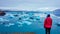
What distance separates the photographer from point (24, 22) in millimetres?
2189

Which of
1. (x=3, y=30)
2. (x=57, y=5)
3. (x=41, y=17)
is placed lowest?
(x=3, y=30)

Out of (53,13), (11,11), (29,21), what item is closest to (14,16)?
(11,11)

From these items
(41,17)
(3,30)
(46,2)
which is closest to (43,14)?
(41,17)

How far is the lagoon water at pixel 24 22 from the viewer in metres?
2.18

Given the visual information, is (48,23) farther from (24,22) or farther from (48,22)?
(24,22)

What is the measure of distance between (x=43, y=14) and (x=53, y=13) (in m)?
0.16

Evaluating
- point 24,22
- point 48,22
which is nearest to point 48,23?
point 48,22

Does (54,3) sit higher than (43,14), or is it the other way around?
(54,3)

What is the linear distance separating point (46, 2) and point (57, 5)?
18 cm

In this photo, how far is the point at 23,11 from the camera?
2.19m

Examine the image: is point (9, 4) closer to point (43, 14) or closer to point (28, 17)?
point (28, 17)

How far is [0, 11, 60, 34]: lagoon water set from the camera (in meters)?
2.18

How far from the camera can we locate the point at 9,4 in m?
2.17

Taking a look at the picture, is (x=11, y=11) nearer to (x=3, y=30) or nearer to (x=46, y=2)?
(x=3, y=30)
